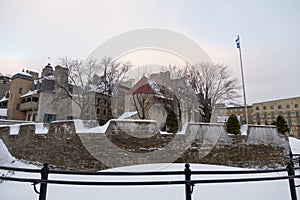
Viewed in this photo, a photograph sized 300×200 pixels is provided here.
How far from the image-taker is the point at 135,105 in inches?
754

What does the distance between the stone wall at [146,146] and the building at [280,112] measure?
119 feet

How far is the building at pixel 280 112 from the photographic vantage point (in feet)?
137

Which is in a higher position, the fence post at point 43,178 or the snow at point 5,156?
the fence post at point 43,178

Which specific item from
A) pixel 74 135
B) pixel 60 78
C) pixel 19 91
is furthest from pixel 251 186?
pixel 19 91

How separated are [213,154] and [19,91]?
86.5 ft

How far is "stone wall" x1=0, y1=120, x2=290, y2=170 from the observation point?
9594 mm

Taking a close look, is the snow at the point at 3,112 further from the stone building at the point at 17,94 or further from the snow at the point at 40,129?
the snow at the point at 40,129

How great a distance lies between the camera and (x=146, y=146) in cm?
976

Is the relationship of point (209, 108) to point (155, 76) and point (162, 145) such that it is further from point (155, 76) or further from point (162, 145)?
point (162, 145)

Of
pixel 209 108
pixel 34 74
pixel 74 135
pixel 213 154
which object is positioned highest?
pixel 34 74

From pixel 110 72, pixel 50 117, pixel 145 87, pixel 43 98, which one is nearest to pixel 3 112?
pixel 43 98

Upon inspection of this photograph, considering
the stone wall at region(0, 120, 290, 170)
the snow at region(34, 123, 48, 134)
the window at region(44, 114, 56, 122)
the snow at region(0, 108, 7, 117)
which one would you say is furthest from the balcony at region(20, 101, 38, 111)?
the snow at region(34, 123, 48, 134)

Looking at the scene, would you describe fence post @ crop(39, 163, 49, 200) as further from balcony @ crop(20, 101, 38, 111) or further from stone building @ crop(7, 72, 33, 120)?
stone building @ crop(7, 72, 33, 120)

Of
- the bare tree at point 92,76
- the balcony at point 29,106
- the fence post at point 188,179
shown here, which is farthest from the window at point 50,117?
the fence post at point 188,179
